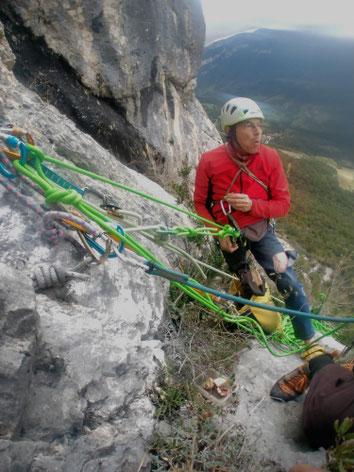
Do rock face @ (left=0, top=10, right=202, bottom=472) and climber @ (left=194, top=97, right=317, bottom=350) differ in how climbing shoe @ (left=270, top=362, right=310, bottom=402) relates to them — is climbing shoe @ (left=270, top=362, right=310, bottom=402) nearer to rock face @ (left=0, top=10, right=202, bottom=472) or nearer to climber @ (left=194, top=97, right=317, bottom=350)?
climber @ (left=194, top=97, right=317, bottom=350)

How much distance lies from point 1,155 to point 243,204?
5.14 ft

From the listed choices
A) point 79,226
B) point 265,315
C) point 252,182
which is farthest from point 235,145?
point 79,226

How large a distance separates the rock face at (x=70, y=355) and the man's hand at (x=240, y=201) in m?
0.82

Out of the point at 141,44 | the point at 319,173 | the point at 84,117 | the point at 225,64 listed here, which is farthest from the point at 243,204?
the point at 225,64

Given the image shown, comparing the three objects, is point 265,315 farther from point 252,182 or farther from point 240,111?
point 240,111

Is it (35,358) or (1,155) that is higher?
(1,155)

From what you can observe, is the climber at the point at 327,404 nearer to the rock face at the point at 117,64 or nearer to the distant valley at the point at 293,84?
the rock face at the point at 117,64

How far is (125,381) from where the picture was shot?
146cm

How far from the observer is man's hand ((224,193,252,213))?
2342 millimetres

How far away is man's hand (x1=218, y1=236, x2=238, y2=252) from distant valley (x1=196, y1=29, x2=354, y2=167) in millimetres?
29160

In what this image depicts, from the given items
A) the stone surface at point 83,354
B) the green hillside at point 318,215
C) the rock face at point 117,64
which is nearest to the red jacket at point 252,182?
the stone surface at point 83,354

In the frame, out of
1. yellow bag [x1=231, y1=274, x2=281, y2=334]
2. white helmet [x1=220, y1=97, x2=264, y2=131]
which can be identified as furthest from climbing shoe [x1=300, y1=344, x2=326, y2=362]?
white helmet [x1=220, y1=97, x2=264, y2=131]

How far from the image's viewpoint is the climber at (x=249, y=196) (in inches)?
92.3

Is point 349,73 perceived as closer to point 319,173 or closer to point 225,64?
point 319,173
